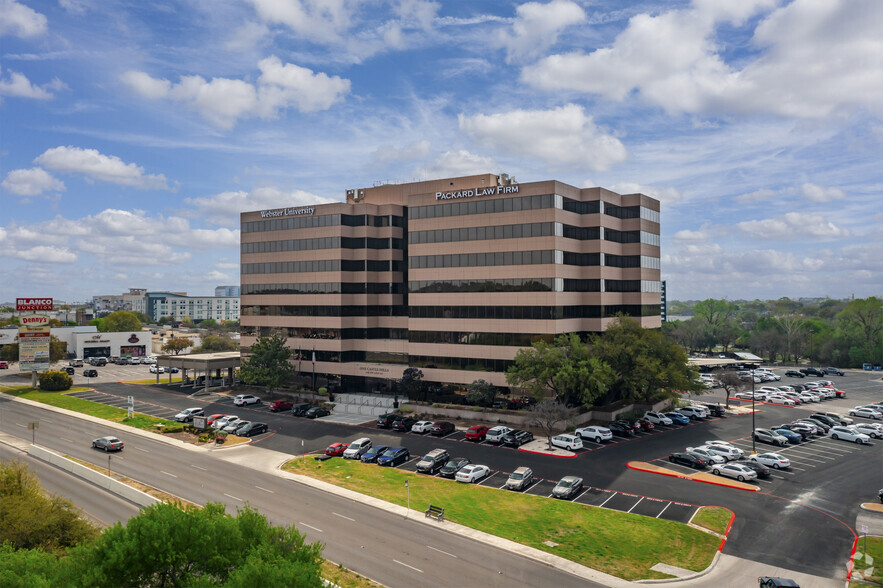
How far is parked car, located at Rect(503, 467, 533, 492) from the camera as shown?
4547 centimetres

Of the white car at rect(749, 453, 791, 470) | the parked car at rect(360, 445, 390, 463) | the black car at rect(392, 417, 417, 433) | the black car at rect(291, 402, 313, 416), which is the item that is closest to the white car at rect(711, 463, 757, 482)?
the white car at rect(749, 453, 791, 470)

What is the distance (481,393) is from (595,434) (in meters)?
15.4

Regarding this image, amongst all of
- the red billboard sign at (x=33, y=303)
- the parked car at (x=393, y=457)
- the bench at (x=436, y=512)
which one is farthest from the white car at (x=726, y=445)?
the red billboard sign at (x=33, y=303)

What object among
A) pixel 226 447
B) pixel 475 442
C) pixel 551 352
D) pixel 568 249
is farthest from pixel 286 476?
pixel 568 249

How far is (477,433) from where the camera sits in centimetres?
6141

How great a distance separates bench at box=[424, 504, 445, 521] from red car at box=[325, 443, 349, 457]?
1868cm

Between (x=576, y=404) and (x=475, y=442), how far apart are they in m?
17.3

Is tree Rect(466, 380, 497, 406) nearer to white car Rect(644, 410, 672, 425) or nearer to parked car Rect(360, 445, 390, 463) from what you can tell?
parked car Rect(360, 445, 390, 463)

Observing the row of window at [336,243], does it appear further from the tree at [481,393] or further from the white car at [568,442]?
the white car at [568,442]

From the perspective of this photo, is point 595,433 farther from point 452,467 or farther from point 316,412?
point 316,412

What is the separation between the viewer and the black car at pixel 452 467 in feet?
161

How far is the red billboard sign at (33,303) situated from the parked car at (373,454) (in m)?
72.9

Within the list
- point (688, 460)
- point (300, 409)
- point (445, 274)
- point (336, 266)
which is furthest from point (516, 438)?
point (336, 266)

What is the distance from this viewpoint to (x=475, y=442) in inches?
2393
